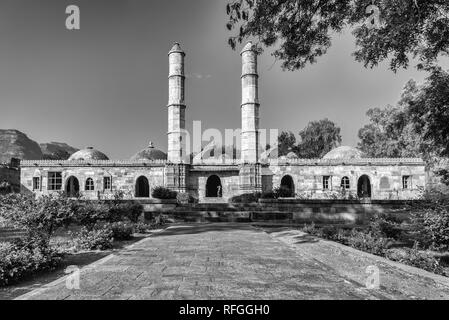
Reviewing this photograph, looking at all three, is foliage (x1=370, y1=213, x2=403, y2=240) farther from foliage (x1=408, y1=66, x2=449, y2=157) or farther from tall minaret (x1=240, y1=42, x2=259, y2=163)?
tall minaret (x1=240, y1=42, x2=259, y2=163)

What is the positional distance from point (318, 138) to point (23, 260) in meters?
47.4

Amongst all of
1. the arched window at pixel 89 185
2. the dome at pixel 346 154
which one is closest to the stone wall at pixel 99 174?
the arched window at pixel 89 185

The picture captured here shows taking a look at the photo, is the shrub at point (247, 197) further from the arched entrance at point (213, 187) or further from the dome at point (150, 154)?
the dome at point (150, 154)

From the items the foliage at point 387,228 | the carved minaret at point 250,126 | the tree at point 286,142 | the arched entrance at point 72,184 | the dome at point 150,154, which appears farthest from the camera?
the tree at point 286,142

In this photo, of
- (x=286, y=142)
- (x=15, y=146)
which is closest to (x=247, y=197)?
(x=286, y=142)

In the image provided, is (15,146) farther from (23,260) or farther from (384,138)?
(23,260)

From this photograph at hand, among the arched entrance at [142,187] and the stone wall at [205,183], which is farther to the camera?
the arched entrance at [142,187]

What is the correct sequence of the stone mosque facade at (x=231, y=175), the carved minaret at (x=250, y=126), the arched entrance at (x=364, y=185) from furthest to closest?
the arched entrance at (x=364, y=185), the stone mosque facade at (x=231, y=175), the carved minaret at (x=250, y=126)

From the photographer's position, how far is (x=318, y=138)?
49.2 m

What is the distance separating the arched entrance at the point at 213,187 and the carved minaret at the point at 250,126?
2.40 meters

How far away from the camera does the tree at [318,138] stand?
4875cm

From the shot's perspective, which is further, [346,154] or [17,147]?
[17,147]
